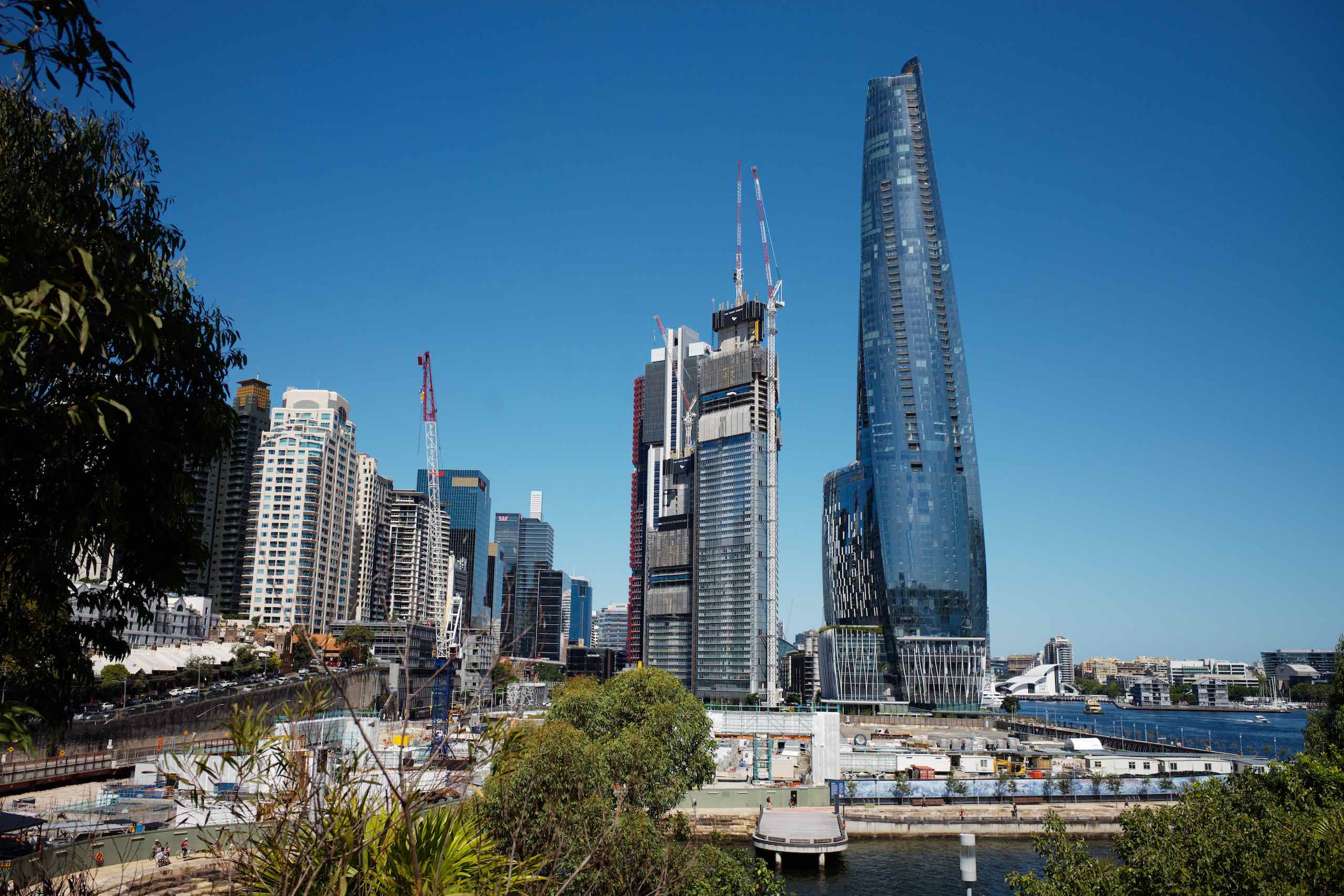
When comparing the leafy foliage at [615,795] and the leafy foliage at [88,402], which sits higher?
the leafy foliage at [88,402]

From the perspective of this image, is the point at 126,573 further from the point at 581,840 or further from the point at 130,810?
the point at 130,810

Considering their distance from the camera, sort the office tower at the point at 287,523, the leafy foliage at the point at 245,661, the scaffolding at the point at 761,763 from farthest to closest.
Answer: the office tower at the point at 287,523, the leafy foliage at the point at 245,661, the scaffolding at the point at 761,763

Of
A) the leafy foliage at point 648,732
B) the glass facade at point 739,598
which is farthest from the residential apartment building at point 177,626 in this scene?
the glass facade at point 739,598

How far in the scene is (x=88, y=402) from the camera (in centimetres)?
1148

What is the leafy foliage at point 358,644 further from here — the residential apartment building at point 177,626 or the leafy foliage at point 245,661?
the residential apartment building at point 177,626

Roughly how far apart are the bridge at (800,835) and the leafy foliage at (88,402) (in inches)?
2242

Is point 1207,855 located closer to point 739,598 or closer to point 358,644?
point 358,644

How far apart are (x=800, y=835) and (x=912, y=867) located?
8.32 metres

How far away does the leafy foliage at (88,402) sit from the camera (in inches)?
454

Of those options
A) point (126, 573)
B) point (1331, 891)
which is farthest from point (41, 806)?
point (1331, 891)

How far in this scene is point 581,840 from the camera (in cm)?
3544

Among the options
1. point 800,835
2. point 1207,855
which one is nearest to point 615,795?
point 800,835

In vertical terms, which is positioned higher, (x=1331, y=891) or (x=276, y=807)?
(x=276, y=807)

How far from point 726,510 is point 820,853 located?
137003 mm
